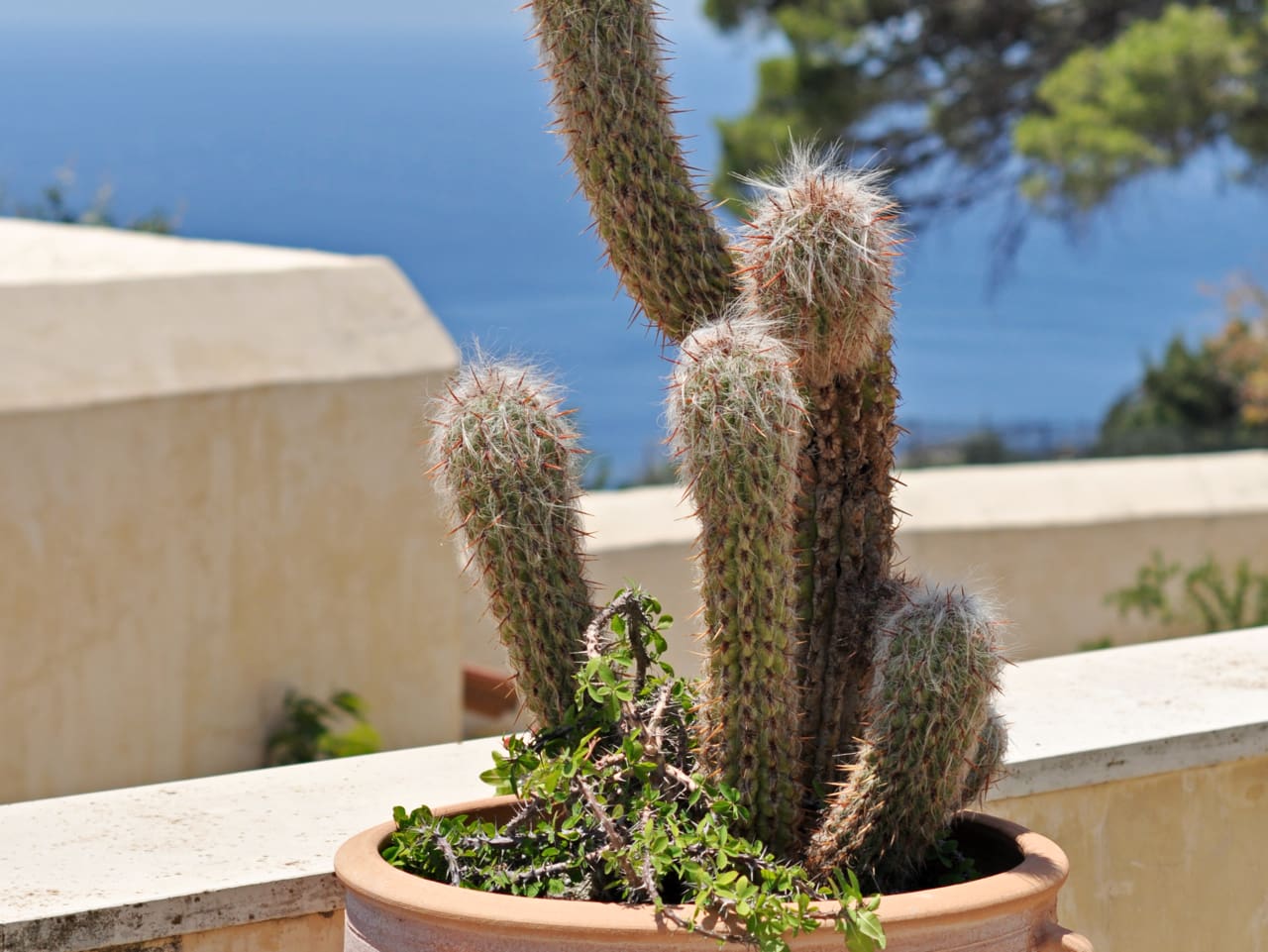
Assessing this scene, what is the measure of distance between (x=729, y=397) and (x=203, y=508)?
4674mm

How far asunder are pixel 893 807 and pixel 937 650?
0.62ft

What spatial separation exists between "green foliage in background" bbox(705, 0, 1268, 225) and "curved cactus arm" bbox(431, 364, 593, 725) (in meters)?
9.43

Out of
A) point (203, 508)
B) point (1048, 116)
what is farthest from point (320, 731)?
point (1048, 116)

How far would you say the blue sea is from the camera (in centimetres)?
4794

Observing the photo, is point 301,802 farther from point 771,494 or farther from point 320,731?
point 320,731

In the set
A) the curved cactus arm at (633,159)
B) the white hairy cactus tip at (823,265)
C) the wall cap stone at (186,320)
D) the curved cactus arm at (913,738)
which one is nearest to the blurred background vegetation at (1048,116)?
the wall cap stone at (186,320)

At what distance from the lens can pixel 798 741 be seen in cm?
192

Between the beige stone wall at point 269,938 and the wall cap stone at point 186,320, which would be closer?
the beige stone wall at point 269,938

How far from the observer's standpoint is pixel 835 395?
2.03 meters

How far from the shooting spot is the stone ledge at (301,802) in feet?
6.40

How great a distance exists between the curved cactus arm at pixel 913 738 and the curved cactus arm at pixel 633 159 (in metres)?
0.50

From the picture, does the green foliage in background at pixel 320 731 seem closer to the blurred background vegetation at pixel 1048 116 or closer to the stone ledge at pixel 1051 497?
the stone ledge at pixel 1051 497

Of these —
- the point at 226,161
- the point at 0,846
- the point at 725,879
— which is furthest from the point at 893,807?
the point at 226,161

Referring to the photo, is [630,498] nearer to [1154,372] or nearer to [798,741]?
[798,741]
